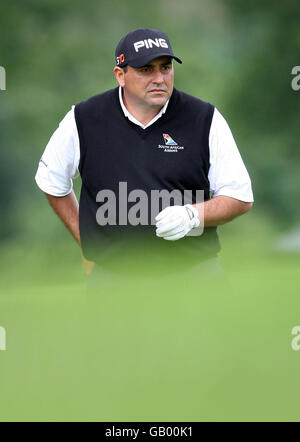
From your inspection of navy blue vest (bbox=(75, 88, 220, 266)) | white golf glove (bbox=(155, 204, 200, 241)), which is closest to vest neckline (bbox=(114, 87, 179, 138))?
navy blue vest (bbox=(75, 88, 220, 266))

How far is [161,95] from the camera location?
2.31 metres

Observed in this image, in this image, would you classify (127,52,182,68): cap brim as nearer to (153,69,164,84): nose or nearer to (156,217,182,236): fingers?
(153,69,164,84): nose

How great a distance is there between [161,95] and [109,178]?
33 cm

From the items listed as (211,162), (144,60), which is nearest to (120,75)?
(144,60)

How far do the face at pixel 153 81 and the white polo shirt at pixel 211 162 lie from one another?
3.7 inches

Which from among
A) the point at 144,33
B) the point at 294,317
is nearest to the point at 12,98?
the point at 144,33

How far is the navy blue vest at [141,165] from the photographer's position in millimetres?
2363

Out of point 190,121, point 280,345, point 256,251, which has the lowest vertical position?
point 280,345

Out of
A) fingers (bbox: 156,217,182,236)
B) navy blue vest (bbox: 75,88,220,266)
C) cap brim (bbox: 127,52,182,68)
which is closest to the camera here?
fingers (bbox: 156,217,182,236)

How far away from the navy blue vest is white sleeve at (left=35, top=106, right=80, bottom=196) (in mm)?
38

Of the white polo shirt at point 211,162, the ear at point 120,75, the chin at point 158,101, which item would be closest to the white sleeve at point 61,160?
the white polo shirt at point 211,162

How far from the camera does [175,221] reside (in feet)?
7.00

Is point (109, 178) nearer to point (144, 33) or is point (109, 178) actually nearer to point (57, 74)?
point (144, 33)

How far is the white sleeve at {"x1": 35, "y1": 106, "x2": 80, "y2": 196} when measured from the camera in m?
2.44
